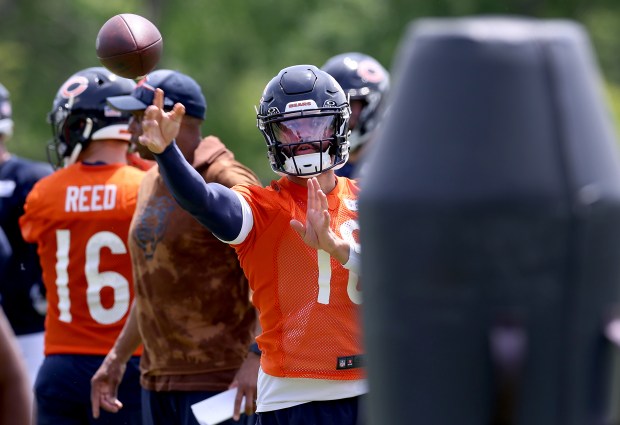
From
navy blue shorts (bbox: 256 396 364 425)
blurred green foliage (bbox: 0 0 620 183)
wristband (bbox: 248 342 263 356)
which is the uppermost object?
blurred green foliage (bbox: 0 0 620 183)

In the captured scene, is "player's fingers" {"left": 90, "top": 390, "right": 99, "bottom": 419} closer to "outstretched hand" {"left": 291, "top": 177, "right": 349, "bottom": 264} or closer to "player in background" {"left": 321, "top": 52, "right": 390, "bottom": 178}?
"player in background" {"left": 321, "top": 52, "right": 390, "bottom": 178}

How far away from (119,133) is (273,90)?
2188 mm

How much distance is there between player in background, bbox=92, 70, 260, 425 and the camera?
18.1 feet

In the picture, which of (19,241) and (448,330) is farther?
(19,241)

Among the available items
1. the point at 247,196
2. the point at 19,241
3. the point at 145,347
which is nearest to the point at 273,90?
the point at 247,196

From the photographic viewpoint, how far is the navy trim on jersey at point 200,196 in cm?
404

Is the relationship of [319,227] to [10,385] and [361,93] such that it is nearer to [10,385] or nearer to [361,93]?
[10,385]

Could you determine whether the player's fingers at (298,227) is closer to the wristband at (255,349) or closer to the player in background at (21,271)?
the wristband at (255,349)

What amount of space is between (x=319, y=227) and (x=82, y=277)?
2.72 metres

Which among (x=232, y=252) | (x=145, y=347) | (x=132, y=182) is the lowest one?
(x=145, y=347)

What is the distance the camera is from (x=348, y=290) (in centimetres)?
448

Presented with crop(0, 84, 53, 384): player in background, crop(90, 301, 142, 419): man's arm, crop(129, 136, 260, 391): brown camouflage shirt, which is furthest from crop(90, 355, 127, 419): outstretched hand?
crop(0, 84, 53, 384): player in background

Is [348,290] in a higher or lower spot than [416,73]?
lower

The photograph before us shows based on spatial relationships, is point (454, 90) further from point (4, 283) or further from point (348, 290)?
point (4, 283)
